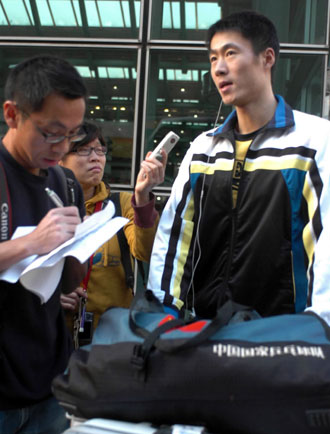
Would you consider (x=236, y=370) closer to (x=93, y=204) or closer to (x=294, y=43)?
(x=93, y=204)

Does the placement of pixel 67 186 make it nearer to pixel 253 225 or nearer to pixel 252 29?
pixel 253 225

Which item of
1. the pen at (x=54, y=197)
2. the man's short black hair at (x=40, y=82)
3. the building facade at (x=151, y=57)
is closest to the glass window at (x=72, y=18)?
the building facade at (x=151, y=57)

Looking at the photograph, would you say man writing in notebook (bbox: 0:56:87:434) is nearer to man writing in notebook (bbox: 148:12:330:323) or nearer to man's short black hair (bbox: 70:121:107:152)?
man writing in notebook (bbox: 148:12:330:323)

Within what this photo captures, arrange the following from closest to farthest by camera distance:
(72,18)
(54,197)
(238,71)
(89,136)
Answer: (54,197)
(238,71)
(89,136)
(72,18)

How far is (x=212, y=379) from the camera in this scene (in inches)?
50.4

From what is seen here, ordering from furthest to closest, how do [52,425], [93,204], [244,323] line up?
[93,204], [52,425], [244,323]

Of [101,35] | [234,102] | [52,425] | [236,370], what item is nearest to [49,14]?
[101,35]

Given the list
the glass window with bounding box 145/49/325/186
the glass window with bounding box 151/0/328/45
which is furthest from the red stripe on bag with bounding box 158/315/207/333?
the glass window with bounding box 151/0/328/45

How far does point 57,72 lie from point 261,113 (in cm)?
97

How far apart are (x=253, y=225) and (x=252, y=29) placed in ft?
3.05

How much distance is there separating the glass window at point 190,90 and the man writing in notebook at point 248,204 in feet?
13.5

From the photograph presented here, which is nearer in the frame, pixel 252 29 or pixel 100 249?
pixel 252 29

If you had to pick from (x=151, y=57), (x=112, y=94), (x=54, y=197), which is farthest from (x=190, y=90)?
(x=54, y=197)

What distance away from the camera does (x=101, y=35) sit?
22.2 feet
